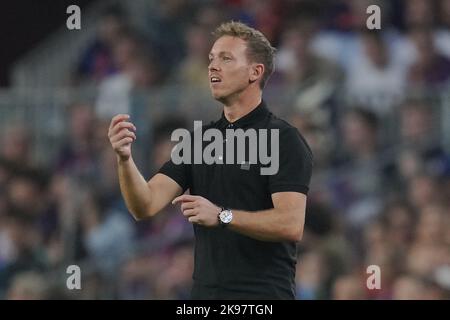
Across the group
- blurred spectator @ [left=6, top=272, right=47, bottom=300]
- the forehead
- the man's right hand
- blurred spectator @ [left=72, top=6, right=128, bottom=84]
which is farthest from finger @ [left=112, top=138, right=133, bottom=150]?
blurred spectator @ [left=72, top=6, right=128, bottom=84]

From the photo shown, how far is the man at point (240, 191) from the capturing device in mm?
5355

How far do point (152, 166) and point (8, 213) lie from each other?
1.31 meters

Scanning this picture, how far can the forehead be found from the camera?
5.68m

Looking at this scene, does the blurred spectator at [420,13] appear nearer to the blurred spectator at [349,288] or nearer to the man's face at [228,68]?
the blurred spectator at [349,288]

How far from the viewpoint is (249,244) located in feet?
18.0

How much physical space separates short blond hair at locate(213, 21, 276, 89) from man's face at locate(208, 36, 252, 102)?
0.08 feet

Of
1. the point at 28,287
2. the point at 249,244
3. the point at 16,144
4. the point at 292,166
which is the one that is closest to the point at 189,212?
Result: the point at 249,244

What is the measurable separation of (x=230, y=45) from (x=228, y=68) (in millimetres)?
121

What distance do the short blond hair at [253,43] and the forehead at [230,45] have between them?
0.06 feet

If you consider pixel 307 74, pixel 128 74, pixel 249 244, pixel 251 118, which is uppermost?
pixel 128 74

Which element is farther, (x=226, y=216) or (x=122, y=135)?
(x=122, y=135)

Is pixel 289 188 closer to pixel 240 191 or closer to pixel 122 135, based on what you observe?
pixel 240 191
